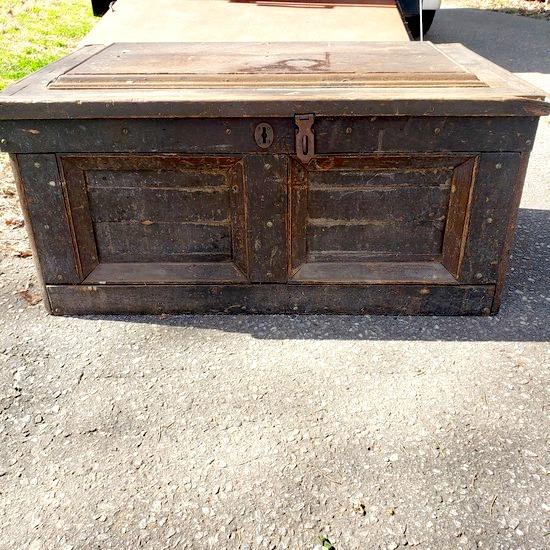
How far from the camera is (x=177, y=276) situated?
250 cm

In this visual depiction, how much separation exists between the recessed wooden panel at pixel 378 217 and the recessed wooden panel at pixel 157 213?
0.88ft

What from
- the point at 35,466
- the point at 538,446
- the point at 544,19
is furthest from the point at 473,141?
the point at 544,19

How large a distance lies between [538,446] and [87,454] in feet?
4.81

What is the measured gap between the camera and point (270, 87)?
7.35 ft

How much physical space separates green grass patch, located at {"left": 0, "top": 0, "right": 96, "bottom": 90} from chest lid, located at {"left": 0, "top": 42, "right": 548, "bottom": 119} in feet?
13.3

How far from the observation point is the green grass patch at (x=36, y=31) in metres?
6.60

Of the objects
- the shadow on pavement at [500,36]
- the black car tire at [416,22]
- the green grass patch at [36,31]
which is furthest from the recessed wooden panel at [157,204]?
the black car tire at [416,22]

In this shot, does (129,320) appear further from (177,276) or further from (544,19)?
(544,19)

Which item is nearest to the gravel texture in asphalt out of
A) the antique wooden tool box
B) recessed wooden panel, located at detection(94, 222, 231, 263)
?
the antique wooden tool box

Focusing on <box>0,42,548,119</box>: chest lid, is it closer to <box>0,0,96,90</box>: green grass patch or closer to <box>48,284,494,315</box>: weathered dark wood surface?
<box>48,284,494,315</box>: weathered dark wood surface

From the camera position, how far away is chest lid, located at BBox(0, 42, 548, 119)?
213cm

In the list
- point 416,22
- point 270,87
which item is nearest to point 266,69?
point 270,87

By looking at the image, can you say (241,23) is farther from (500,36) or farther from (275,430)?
(500,36)

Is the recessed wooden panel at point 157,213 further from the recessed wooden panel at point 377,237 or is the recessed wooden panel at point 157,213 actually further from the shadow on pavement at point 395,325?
the recessed wooden panel at point 377,237
